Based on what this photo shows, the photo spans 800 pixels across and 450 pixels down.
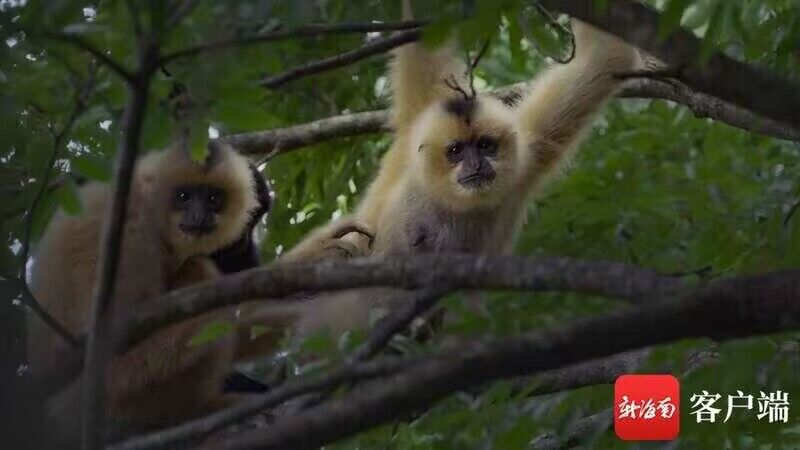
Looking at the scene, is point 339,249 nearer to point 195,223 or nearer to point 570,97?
point 195,223

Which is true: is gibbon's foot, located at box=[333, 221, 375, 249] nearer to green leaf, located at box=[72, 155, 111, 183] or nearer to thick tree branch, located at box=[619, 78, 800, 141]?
thick tree branch, located at box=[619, 78, 800, 141]

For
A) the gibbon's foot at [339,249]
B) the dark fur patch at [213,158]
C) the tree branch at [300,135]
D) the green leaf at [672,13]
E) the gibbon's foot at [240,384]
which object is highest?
the green leaf at [672,13]

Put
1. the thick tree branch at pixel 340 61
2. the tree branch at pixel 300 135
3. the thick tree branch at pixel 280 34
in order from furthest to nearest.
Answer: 1. the tree branch at pixel 300 135
2. the thick tree branch at pixel 340 61
3. the thick tree branch at pixel 280 34

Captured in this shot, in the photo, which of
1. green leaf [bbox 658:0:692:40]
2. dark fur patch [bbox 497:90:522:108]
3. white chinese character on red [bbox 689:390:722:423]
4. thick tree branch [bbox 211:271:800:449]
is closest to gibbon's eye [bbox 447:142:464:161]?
dark fur patch [bbox 497:90:522:108]

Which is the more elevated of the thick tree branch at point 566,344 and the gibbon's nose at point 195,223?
the gibbon's nose at point 195,223

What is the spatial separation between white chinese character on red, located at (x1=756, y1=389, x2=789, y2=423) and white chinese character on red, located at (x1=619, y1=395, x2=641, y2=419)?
0.33m

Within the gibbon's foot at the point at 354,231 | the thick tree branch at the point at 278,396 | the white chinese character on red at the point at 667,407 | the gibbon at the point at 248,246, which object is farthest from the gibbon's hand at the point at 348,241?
the thick tree branch at the point at 278,396

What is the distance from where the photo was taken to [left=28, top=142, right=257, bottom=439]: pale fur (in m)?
4.25

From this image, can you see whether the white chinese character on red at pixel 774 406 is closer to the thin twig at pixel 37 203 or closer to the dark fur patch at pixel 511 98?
the thin twig at pixel 37 203

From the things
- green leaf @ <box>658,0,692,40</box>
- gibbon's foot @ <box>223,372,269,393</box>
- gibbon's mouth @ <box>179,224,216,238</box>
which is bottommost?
gibbon's foot @ <box>223,372,269,393</box>

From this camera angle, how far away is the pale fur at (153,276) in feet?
13.9

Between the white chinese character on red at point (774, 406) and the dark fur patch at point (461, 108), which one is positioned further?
the dark fur patch at point (461, 108)

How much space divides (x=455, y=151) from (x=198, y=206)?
1424 mm

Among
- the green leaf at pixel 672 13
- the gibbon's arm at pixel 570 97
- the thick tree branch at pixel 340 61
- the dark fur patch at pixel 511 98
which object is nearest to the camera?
→ the green leaf at pixel 672 13
